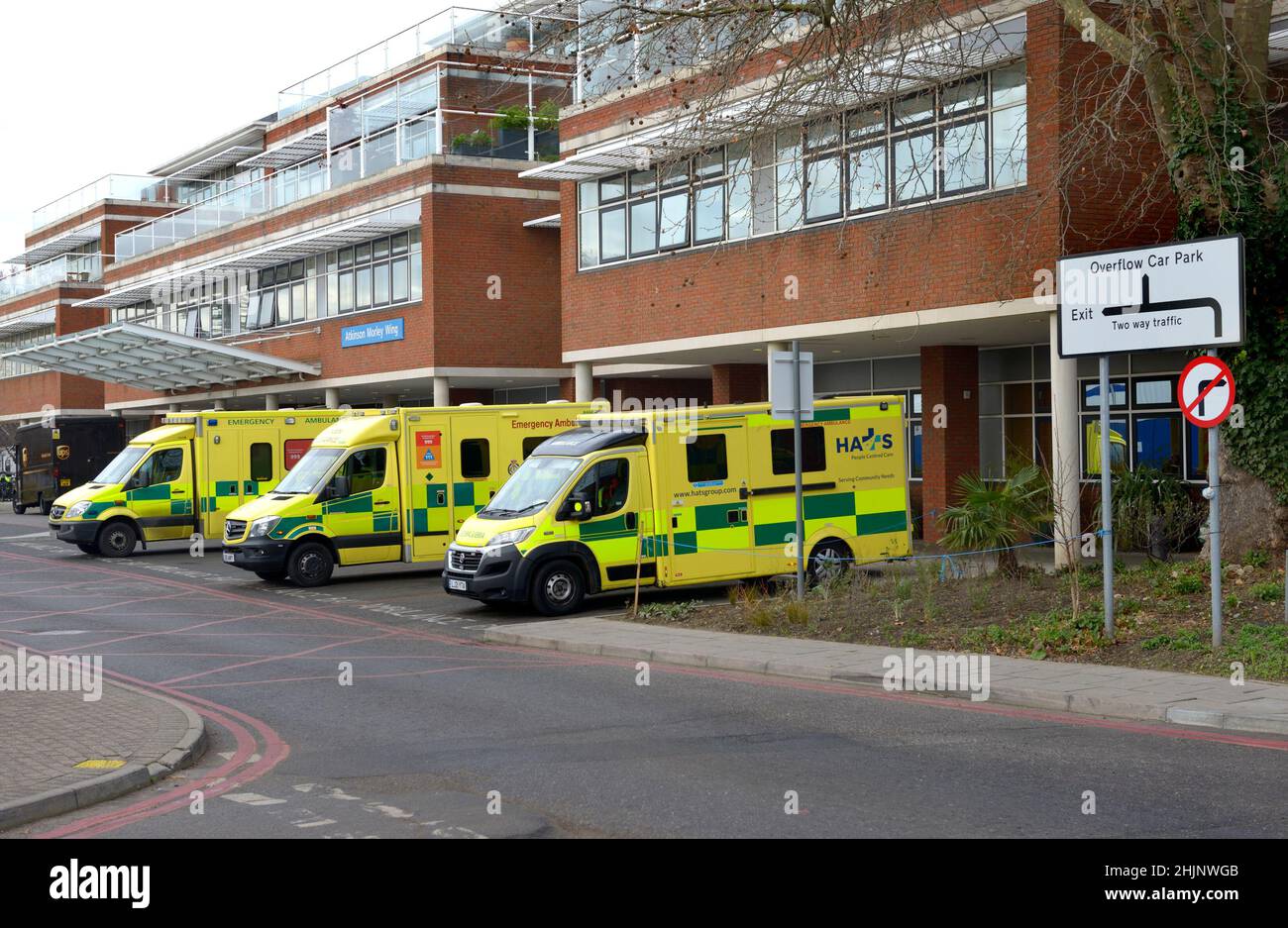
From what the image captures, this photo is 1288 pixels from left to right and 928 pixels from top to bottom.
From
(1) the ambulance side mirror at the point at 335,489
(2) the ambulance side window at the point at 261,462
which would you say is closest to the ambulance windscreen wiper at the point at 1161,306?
(1) the ambulance side mirror at the point at 335,489

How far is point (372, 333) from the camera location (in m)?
38.1

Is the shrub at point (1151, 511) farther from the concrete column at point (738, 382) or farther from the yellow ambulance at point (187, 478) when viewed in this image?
the yellow ambulance at point (187, 478)

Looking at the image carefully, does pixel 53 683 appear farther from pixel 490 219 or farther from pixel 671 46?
pixel 490 219

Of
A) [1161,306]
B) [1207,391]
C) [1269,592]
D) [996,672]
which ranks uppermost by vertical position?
[1161,306]

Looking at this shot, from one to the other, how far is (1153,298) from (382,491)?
Answer: 548 inches

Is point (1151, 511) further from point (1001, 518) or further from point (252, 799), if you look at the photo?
point (252, 799)

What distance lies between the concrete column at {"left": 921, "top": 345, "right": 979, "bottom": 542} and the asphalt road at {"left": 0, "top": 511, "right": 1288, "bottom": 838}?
12875mm

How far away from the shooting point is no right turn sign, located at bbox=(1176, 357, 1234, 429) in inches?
462

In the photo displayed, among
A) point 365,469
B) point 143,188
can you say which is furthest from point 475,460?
point 143,188

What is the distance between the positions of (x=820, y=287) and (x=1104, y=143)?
19.3ft

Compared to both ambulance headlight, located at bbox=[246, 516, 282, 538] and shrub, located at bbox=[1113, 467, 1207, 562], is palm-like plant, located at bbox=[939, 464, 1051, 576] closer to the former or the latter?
shrub, located at bbox=[1113, 467, 1207, 562]

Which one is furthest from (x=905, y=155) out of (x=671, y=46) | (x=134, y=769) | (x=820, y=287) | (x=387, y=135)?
(x=387, y=135)

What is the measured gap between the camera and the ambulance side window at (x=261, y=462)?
28891 millimetres

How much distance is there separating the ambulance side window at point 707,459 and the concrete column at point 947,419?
820cm
